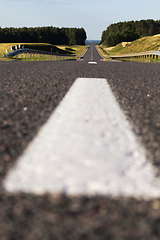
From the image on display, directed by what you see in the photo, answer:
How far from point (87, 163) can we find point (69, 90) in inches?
103

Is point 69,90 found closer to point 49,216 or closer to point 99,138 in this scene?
point 99,138

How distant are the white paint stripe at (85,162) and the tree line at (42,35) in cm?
13218

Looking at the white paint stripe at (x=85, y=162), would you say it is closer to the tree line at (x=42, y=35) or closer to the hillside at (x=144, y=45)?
the hillside at (x=144, y=45)

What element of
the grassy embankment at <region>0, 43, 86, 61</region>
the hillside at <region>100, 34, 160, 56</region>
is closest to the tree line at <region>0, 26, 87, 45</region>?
the grassy embankment at <region>0, 43, 86, 61</region>

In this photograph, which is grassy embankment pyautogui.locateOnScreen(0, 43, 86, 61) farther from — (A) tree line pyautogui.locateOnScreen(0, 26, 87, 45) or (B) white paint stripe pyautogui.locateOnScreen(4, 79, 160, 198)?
(A) tree line pyautogui.locateOnScreen(0, 26, 87, 45)

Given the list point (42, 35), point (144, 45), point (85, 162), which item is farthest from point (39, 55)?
point (42, 35)

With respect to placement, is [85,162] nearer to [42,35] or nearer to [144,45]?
[144,45]

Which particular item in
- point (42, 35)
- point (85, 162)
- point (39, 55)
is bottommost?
point (39, 55)

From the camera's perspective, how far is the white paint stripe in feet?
4.06

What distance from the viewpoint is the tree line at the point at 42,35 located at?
414 feet

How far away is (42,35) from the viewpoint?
14250cm

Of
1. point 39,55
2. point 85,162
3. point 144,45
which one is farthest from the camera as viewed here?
point 144,45

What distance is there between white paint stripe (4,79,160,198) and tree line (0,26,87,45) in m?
132

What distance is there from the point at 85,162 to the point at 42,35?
149761mm
